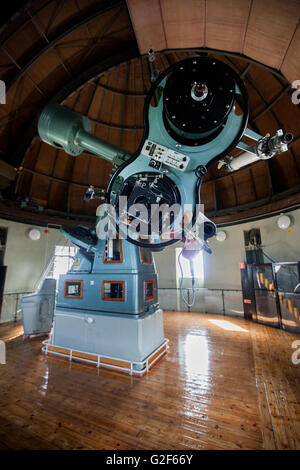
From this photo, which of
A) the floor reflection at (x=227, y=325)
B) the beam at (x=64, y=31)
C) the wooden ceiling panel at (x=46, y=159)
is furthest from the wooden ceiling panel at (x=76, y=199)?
the floor reflection at (x=227, y=325)

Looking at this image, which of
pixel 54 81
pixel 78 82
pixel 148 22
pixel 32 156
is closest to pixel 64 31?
pixel 78 82

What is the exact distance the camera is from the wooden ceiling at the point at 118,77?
214 centimetres

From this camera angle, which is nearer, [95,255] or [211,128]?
[211,128]

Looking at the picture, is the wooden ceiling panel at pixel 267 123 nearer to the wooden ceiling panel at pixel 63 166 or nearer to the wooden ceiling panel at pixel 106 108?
the wooden ceiling panel at pixel 106 108

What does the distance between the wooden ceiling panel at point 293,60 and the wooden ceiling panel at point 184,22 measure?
1.03 meters

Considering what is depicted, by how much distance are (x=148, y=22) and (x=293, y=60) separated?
1924mm

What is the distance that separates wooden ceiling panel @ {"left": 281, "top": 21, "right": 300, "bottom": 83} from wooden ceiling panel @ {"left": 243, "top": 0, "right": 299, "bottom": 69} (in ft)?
0.15

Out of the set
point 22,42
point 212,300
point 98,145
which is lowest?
point 212,300

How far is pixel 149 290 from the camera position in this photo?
15.7 ft

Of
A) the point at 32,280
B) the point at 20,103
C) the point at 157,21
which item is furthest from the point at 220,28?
the point at 32,280

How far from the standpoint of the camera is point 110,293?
4.48 m

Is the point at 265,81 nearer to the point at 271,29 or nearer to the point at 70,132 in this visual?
the point at 271,29

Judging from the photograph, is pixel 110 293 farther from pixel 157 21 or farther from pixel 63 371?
pixel 157 21

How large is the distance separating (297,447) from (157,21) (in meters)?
5.45
